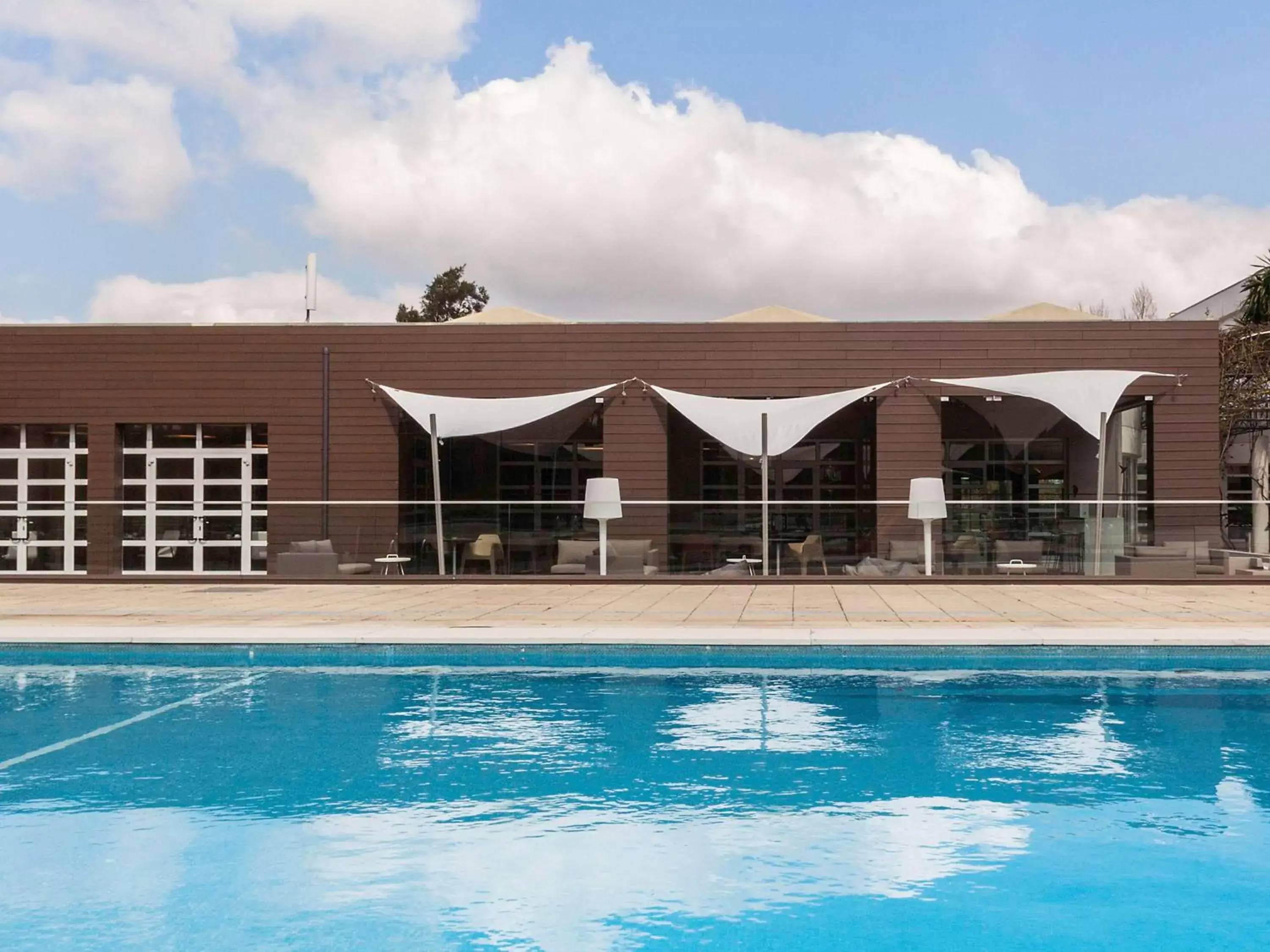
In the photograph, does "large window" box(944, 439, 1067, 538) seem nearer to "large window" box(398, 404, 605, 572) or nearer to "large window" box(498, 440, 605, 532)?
"large window" box(498, 440, 605, 532)

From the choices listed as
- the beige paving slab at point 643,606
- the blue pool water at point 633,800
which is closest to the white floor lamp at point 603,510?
the beige paving slab at point 643,606

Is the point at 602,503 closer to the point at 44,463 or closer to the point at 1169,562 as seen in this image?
the point at 1169,562

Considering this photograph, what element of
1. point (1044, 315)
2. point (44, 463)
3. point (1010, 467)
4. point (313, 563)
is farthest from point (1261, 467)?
point (44, 463)

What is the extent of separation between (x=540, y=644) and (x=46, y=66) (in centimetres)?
1589

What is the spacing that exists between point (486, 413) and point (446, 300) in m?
39.9

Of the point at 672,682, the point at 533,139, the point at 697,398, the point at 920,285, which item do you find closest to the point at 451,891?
the point at 672,682

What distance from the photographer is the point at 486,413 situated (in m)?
15.8

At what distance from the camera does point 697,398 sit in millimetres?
15711

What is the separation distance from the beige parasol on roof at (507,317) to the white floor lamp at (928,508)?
22.5 ft

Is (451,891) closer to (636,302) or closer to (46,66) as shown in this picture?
(46,66)

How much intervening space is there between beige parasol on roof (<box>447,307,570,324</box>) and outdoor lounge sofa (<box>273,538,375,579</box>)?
16.8 feet

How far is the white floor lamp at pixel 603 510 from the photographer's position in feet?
47.2

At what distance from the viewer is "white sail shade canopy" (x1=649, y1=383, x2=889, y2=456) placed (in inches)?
587

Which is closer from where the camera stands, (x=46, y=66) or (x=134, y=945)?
(x=134, y=945)
